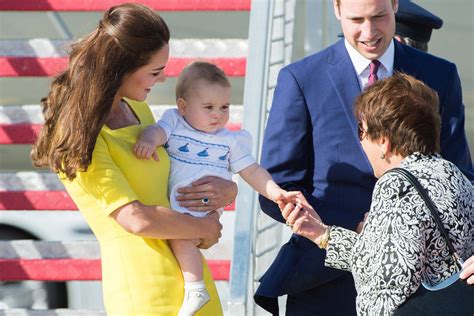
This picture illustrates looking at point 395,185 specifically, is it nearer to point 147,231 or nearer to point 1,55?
point 147,231

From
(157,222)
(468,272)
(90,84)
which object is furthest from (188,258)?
(468,272)

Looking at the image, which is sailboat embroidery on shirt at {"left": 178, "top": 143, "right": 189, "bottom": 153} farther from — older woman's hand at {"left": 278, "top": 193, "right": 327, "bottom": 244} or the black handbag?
the black handbag

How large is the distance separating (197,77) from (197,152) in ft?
0.73

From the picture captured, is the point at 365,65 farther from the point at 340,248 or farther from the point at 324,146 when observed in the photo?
the point at 340,248

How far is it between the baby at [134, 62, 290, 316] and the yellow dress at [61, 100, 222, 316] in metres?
0.14

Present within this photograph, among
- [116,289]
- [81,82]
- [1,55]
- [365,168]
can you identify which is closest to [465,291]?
[365,168]

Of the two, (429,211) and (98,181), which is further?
(98,181)

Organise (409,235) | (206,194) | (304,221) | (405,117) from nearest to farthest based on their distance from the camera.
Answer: (409,235), (405,117), (304,221), (206,194)

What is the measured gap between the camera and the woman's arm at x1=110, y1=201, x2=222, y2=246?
9.58 ft

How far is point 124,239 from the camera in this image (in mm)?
2980

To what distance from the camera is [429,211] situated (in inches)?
107

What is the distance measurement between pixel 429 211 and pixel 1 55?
373cm

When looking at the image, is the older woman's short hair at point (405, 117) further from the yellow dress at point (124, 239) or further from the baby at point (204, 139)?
the yellow dress at point (124, 239)

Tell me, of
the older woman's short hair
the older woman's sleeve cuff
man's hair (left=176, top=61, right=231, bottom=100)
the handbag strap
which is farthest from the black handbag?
man's hair (left=176, top=61, right=231, bottom=100)
